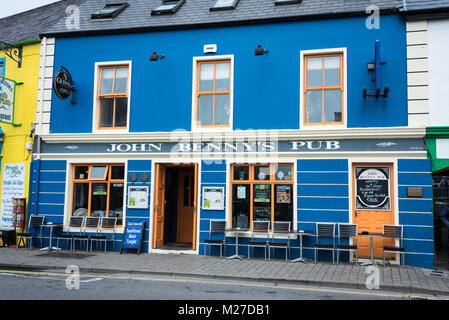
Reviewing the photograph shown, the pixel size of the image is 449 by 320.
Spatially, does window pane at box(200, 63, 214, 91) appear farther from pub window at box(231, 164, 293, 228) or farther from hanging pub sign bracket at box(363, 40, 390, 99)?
hanging pub sign bracket at box(363, 40, 390, 99)

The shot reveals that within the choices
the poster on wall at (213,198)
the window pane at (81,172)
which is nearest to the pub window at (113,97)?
the window pane at (81,172)

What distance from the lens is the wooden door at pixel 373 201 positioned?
10477 millimetres

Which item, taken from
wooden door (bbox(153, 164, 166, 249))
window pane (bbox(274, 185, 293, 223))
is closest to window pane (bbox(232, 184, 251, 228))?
window pane (bbox(274, 185, 293, 223))

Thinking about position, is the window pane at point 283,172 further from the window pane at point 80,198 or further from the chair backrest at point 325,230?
the window pane at point 80,198

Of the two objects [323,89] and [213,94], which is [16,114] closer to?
[213,94]

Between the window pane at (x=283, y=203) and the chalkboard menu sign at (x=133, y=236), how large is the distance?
12.6 ft

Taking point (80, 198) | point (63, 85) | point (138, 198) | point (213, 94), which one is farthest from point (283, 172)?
point (63, 85)

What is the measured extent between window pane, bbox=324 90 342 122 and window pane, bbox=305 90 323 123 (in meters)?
0.13

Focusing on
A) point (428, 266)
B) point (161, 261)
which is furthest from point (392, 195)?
point (161, 261)

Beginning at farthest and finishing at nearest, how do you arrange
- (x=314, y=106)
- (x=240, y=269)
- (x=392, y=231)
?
(x=314, y=106), (x=392, y=231), (x=240, y=269)

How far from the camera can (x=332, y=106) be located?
11.0m

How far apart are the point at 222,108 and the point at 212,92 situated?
558mm

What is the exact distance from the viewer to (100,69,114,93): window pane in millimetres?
12586
